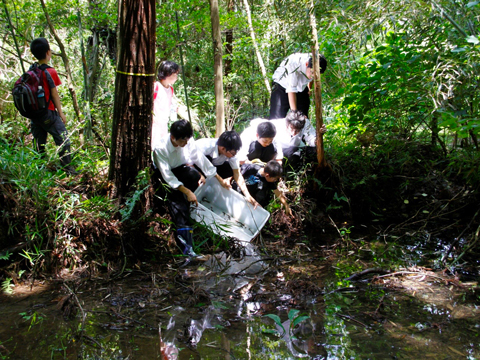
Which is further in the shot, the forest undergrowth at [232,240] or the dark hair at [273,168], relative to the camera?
the dark hair at [273,168]

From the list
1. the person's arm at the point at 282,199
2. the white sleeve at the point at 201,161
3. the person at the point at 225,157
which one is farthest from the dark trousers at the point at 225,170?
the person's arm at the point at 282,199

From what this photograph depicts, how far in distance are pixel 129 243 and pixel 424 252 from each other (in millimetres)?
2865

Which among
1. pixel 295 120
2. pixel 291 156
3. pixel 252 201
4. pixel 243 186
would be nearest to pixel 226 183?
pixel 243 186

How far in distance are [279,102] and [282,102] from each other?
0.04m

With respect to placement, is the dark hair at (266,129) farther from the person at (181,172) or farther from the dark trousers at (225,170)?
the person at (181,172)

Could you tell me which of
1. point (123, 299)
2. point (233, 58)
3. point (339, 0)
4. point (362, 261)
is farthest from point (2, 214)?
point (233, 58)

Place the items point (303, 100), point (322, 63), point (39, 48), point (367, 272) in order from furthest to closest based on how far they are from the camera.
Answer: point (303, 100) → point (322, 63) → point (39, 48) → point (367, 272)

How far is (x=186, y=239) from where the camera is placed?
3.62m

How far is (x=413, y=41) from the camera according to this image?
12.9 ft

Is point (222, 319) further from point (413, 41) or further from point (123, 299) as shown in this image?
point (413, 41)

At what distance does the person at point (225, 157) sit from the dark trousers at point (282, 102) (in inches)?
52.5

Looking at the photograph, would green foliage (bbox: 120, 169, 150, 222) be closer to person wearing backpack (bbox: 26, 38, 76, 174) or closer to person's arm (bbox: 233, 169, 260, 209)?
person wearing backpack (bbox: 26, 38, 76, 174)

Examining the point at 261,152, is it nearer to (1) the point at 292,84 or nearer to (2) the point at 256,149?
(2) the point at 256,149

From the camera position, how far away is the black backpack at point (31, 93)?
376cm
